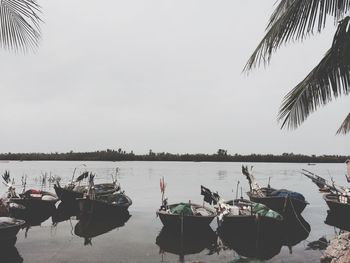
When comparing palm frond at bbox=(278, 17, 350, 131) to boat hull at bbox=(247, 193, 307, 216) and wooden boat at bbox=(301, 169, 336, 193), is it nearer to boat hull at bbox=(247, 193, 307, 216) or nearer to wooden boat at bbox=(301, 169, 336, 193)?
wooden boat at bbox=(301, 169, 336, 193)

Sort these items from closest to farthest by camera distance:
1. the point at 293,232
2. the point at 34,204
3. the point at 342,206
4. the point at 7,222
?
the point at 7,222, the point at 293,232, the point at 342,206, the point at 34,204

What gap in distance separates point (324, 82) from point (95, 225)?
16512mm

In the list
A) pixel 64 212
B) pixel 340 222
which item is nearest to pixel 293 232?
pixel 340 222

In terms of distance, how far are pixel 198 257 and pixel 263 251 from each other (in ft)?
9.24

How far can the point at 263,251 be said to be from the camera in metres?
13.9

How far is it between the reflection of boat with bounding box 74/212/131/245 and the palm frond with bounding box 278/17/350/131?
12.1 meters

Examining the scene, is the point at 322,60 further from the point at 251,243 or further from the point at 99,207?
the point at 99,207

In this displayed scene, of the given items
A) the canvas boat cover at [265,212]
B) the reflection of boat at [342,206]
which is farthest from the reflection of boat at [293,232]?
the reflection of boat at [342,206]

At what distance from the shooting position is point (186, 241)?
1541 centimetres

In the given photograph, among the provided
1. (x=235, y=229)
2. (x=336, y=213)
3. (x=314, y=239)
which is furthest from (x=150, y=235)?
(x=336, y=213)

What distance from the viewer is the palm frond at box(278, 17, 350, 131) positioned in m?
4.91

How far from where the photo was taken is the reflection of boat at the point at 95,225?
17125 mm

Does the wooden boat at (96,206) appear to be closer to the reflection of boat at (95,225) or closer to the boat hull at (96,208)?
the boat hull at (96,208)

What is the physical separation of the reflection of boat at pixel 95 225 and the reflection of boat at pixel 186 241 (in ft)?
10.5
